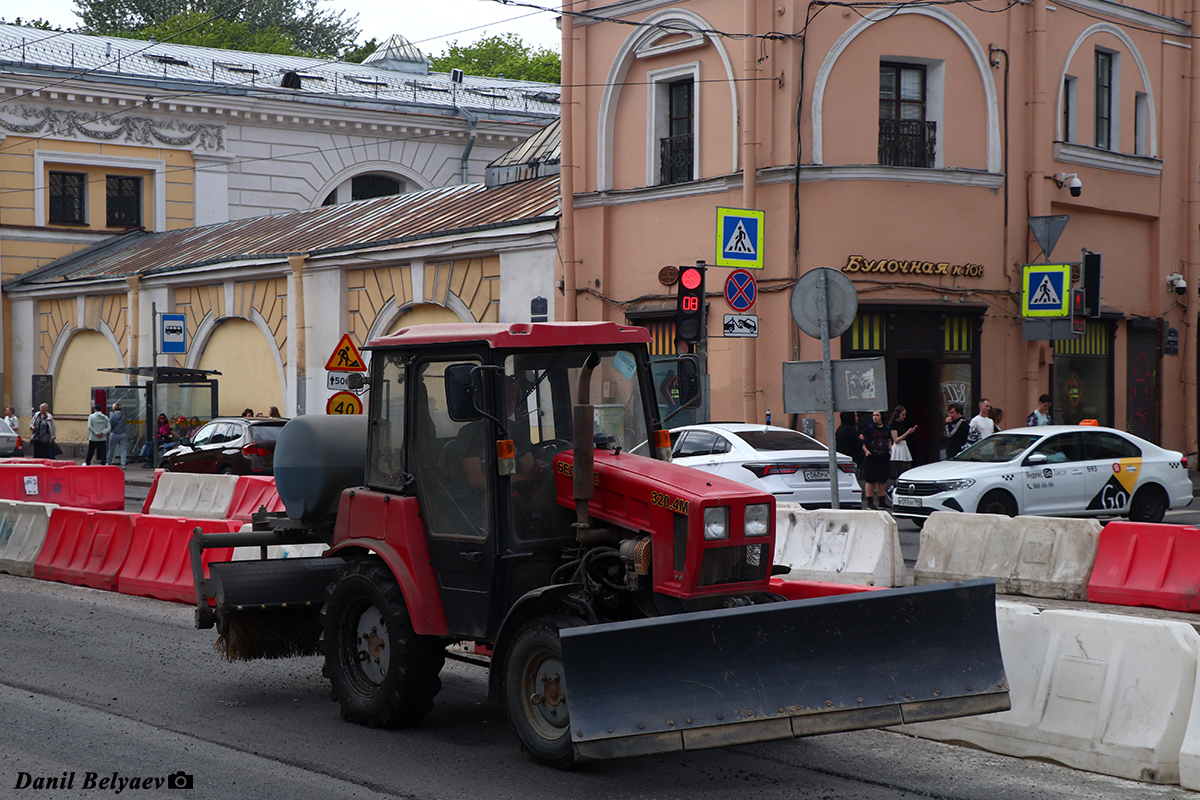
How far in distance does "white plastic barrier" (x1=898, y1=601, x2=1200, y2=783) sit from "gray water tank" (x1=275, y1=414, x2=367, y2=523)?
378 cm

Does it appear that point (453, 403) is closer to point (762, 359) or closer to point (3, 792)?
point (3, 792)

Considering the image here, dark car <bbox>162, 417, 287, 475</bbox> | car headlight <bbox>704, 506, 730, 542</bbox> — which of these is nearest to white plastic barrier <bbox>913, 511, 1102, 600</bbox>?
car headlight <bbox>704, 506, 730, 542</bbox>

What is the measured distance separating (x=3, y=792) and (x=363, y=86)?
39.7m

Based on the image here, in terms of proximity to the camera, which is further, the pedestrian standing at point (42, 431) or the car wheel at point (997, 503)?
the pedestrian standing at point (42, 431)

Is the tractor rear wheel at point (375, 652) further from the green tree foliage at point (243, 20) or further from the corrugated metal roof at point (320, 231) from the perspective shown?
the green tree foliage at point (243, 20)

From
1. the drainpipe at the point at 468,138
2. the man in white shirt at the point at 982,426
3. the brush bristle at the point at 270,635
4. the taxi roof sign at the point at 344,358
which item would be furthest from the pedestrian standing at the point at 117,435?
the brush bristle at the point at 270,635

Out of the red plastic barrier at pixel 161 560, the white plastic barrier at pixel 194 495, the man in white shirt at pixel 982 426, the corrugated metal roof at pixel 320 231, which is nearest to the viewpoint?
the red plastic barrier at pixel 161 560

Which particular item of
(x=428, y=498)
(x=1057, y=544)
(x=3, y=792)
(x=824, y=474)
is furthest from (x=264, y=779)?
(x=824, y=474)

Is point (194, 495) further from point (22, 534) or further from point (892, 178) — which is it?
point (892, 178)

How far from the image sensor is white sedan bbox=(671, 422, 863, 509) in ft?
55.1

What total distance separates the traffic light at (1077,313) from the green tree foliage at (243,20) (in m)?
48.2

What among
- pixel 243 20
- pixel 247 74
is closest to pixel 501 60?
pixel 243 20

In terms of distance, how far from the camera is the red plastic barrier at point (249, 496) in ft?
60.5

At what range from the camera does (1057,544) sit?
39.1 ft
